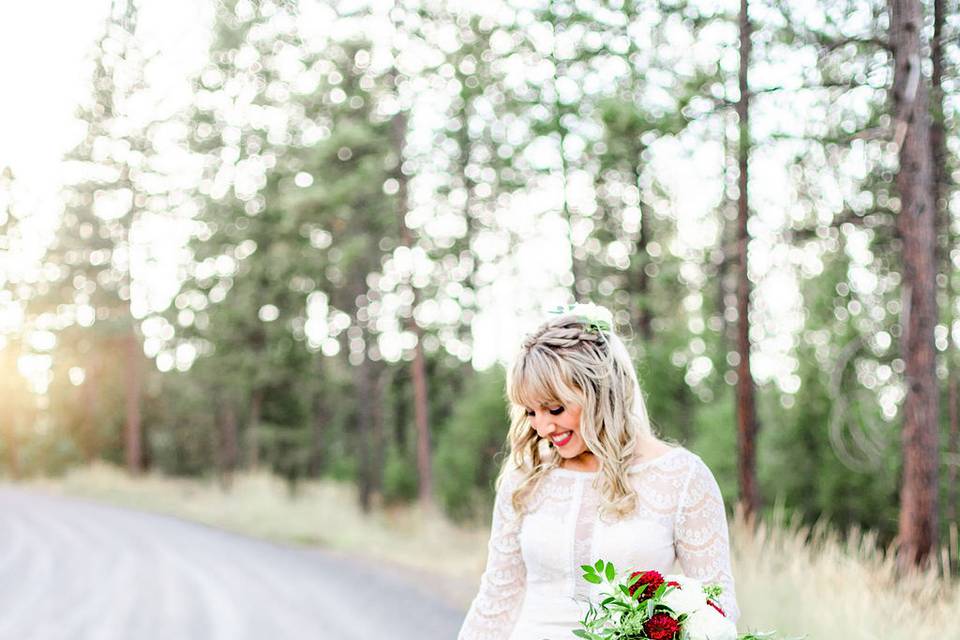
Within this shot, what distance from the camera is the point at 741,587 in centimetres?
861

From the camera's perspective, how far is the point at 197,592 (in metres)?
13.2

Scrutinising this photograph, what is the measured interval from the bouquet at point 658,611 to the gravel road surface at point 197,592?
25.3 ft

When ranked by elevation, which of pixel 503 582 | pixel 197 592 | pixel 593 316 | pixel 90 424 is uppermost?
pixel 593 316

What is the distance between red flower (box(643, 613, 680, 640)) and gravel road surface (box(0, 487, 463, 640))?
25.7 feet

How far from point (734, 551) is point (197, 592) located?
6.84 metres

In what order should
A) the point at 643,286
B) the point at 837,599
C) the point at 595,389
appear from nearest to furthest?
the point at 595,389
the point at 837,599
the point at 643,286

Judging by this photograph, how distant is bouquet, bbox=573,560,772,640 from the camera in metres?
2.82

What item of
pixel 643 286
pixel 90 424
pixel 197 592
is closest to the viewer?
pixel 197 592

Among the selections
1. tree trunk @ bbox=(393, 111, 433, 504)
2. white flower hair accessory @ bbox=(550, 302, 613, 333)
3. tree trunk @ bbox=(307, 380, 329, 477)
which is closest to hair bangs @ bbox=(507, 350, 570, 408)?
white flower hair accessory @ bbox=(550, 302, 613, 333)

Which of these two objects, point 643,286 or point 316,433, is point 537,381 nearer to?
point 643,286

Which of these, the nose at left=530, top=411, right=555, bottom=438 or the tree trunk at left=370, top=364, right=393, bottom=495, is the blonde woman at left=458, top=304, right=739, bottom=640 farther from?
the tree trunk at left=370, top=364, right=393, bottom=495

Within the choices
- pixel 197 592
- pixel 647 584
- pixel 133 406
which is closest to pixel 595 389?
pixel 647 584

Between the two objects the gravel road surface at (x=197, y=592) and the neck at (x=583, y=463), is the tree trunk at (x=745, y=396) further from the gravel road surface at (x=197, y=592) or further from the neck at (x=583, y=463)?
the neck at (x=583, y=463)

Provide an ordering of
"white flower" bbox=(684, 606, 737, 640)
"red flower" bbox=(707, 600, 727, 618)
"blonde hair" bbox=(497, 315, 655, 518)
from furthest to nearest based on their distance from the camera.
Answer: "blonde hair" bbox=(497, 315, 655, 518), "red flower" bbox=(707, 600, 727, 618), "white flower" bbox=(684, 606, 737, 640)
